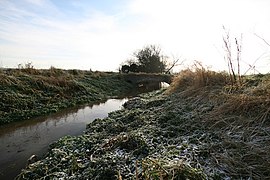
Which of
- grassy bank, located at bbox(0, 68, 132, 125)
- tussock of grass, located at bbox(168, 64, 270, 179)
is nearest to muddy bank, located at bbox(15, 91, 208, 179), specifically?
tussock of grass, located at bbox(168, 64, 270, 179)

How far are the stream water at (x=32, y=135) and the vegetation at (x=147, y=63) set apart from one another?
26185 mm

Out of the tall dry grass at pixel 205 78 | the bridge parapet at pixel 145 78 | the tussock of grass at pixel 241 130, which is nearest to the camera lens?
the tussock of grass at pixel 241 130

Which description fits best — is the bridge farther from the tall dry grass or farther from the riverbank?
the riverbank

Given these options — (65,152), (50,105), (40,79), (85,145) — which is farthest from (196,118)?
(40,79)

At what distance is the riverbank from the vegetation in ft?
101

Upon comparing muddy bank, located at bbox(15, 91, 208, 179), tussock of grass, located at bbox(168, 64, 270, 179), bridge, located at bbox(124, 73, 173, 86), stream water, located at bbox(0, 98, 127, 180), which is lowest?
stream water, located at bbox(0, 98, 127, 180)

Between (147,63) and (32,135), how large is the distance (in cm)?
3114

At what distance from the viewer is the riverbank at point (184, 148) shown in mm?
3111

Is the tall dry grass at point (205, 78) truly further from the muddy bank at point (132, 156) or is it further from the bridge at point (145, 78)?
the bridge at point (145, 78)

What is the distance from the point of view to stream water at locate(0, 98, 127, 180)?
5.12 metres

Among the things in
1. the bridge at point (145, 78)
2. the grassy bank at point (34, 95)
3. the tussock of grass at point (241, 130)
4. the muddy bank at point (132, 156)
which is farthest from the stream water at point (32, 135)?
the bridge at point (145, 78)

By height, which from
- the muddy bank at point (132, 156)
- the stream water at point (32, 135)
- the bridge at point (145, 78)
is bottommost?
the stream water at point (32, 135)

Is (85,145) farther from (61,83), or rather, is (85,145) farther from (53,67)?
(53,67)

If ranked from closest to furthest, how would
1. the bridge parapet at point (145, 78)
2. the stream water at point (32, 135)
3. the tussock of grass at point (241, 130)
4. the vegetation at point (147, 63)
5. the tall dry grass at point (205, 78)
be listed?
the tussock of grass at point (241, 130) < the stream water at point (32, 135) < the tall dry grass at point (205, 78) < the bridge parapet at point (145, 78) < the vegetation at point (147, 63)
